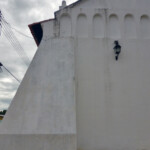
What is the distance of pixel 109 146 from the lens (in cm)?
536

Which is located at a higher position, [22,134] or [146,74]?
[146,74]

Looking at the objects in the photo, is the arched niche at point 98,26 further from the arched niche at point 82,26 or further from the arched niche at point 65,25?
the arched niche at point 65,25

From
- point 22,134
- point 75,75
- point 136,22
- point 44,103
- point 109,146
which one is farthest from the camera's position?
point 136,22

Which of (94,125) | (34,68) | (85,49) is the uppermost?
(85,49)

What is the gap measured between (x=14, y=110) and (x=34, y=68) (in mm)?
1397

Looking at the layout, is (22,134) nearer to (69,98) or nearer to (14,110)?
(14,110)

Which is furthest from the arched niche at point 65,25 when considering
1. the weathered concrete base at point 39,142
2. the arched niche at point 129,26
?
the weathered concrete base at point 39,142

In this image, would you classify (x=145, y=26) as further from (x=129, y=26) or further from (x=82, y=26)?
(x=82, y=26)

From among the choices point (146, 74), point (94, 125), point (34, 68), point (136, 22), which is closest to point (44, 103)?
point (34, 68)

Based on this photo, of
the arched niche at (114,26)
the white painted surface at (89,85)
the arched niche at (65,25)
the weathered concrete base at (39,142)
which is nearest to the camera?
the weathered concrete base at (39,142)

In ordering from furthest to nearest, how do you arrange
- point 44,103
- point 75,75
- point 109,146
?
point 75,75 → point 109,146 → point 44,103

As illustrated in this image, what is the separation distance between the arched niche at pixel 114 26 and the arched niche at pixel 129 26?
0.98ft

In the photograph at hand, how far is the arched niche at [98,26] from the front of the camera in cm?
633

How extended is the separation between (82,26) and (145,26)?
233cm
